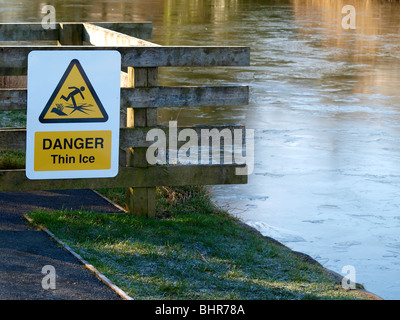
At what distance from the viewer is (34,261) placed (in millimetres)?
5547

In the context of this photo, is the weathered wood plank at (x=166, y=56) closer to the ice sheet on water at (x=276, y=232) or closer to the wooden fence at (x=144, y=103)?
the wooden fence at (x=144, y=103)

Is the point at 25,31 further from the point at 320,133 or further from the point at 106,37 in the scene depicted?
the point at 320,133

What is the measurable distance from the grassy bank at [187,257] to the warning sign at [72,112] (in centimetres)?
62

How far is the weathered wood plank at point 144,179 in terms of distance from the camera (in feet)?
20.8

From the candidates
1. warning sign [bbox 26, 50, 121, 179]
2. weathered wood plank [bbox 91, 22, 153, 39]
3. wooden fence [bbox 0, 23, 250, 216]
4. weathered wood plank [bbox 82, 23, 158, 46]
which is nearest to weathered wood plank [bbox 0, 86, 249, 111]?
wooden fence [bbox 0, 23, 250, 216]

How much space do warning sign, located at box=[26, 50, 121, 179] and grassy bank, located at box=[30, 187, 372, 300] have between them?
2.03 feet

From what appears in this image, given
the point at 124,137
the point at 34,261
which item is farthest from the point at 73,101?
the point at 34,261

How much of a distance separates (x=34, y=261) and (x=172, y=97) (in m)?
1.86
